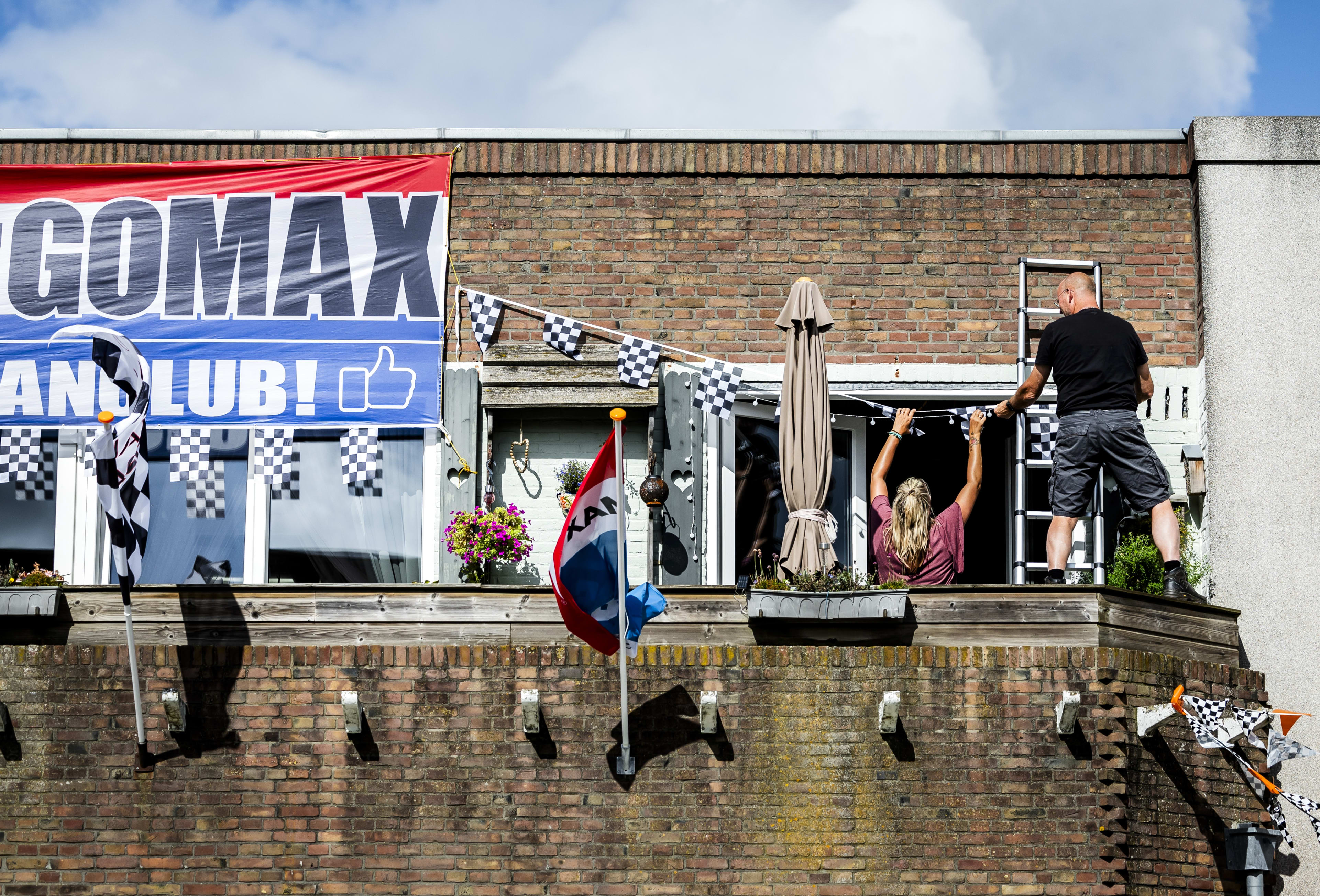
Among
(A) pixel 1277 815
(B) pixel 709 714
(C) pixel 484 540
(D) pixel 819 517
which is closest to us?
(B) pixel 709 714

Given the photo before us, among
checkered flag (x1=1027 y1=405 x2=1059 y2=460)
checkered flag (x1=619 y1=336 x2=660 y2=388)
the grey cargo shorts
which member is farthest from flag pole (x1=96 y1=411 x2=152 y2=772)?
checkered flag (x1=1027 y1=405 x2=1059 y2=460)

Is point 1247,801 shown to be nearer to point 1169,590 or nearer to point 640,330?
point 1169,590

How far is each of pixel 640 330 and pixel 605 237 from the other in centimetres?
81

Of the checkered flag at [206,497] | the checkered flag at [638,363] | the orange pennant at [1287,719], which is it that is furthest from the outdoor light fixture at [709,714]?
the checkered flag at [206,497]

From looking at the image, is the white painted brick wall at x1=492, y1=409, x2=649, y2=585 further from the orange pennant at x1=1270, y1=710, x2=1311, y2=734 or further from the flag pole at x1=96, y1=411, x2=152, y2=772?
the orange pennant at x1=1270, y1=710, x2=1311, y2=734

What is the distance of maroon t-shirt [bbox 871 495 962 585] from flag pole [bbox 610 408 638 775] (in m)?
1.96

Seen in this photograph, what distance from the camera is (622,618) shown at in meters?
10.2

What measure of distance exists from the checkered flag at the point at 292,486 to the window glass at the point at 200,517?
Result: 250 mm

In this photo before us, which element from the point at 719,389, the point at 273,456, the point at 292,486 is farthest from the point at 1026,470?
the point at 273,456

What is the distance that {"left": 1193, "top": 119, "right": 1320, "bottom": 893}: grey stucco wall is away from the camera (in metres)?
12.0

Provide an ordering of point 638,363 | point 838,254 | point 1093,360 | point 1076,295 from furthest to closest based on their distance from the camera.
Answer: point 838,254, point 638,363, point 1076,295, point 1093,360

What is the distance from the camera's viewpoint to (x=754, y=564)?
41.4 ft

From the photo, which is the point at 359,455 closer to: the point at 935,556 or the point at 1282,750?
the point at 935,556

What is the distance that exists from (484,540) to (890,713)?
3412 millimetres
